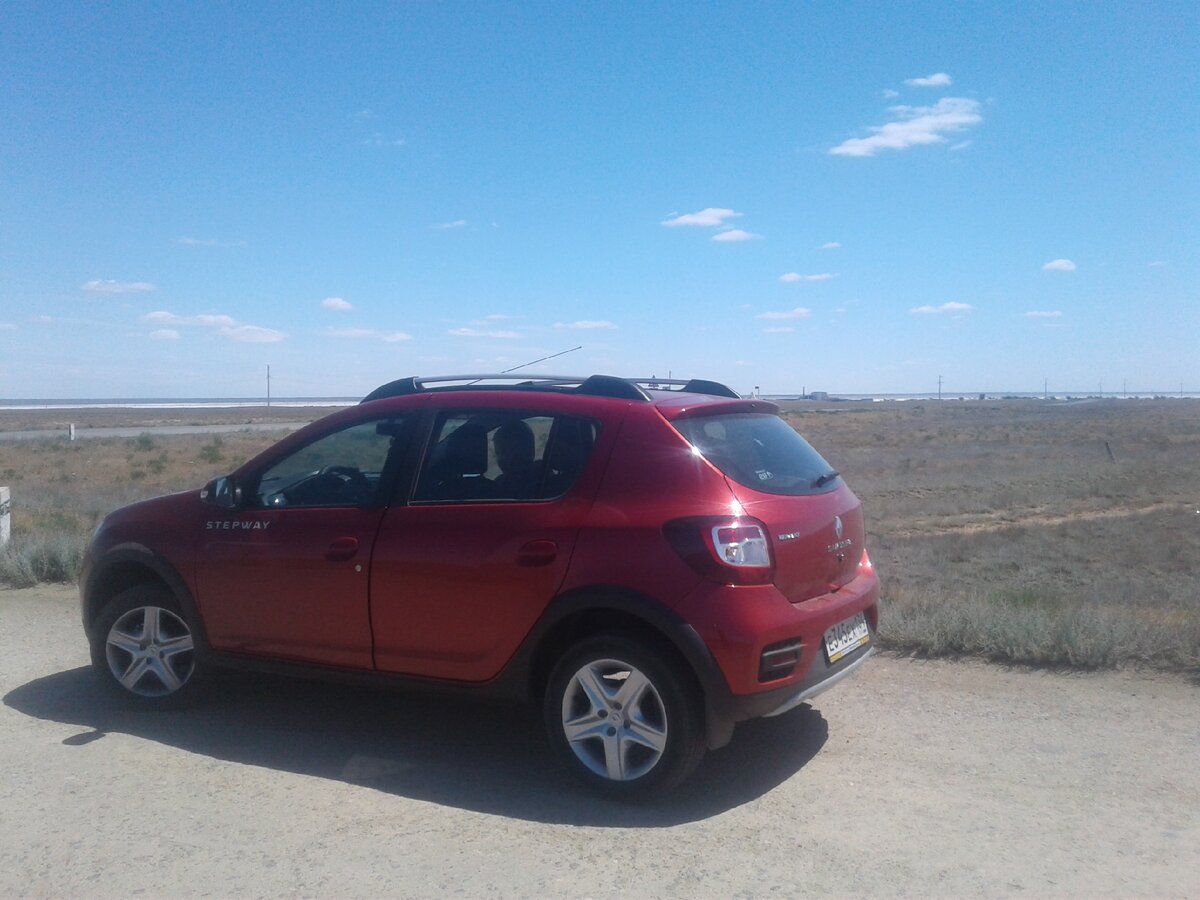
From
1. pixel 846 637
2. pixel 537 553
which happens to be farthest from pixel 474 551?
pixel 846 637

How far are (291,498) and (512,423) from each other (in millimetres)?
1338

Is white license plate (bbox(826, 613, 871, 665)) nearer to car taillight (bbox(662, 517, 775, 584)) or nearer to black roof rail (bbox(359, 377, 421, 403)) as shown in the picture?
car taillight (bbox(662, 517, 775, 584))

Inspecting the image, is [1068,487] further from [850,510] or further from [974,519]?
[850,510]

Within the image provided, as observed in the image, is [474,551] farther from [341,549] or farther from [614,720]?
[614,720]

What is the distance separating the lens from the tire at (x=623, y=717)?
4.67 meters

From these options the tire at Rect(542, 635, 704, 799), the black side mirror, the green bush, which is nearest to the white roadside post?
the green bush

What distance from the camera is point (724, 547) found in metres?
4.61

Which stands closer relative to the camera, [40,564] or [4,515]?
[40,564]

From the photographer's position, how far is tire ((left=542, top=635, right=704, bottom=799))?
467cm

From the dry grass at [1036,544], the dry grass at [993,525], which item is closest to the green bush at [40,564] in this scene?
the dry grass at [993,525]

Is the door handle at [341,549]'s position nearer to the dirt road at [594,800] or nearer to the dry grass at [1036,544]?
the dirt road at [594,800]

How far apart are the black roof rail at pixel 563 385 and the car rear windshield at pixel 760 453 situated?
10.5 inches

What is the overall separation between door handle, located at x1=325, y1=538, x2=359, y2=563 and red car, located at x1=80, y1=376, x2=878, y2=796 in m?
0.01

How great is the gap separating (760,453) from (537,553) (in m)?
1.16
